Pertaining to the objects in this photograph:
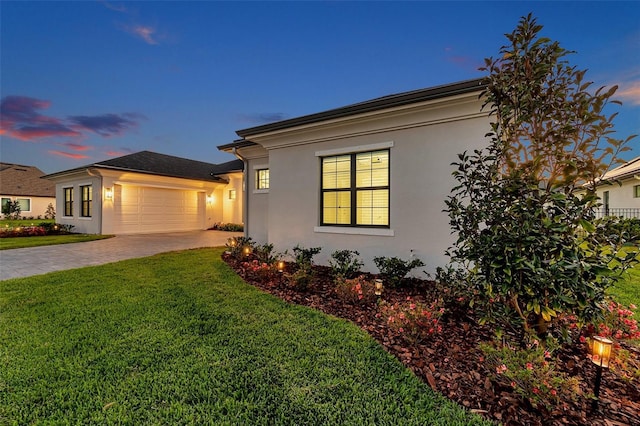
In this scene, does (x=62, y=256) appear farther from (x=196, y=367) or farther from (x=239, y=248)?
(x=196, y=367)

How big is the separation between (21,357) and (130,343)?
1016 mm

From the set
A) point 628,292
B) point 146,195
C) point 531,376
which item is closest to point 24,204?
point 146,195

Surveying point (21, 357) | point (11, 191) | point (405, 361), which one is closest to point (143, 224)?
point (21, 357)

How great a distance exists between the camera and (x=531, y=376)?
2.14 metres

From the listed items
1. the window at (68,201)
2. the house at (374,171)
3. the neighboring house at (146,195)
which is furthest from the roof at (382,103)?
the window at (68,201)

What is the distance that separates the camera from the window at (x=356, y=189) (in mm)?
6164

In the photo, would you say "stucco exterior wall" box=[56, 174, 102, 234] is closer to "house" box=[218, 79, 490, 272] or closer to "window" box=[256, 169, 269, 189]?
"window" box=[256, 169, 269, 189]

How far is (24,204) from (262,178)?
32861 mm

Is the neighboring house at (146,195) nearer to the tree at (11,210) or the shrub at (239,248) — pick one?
the shrub at (239,248)

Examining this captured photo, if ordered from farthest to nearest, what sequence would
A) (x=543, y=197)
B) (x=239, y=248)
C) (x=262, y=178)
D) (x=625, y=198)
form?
(x=625, y=198) < (x=262, y=178) < (x=239, y=248) < (x=543, y=197)

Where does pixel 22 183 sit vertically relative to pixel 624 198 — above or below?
above

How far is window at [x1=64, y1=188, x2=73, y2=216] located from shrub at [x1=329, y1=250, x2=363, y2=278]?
18.2 meters

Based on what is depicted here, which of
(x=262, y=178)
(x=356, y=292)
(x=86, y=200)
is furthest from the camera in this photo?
(x=86, y=200)

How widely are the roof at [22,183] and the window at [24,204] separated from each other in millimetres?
673
